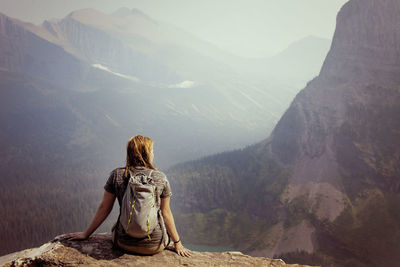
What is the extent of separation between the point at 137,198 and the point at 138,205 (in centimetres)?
18

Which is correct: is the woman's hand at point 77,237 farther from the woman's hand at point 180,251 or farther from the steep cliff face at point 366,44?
the steep cliff face at point 366,44

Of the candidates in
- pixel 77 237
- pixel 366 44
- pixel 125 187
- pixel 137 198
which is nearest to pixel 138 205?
pixel 137 198

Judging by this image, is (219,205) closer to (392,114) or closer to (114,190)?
(392,114)

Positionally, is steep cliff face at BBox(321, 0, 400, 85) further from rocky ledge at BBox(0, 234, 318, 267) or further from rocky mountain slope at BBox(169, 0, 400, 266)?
rocky ledge at BBox(0, 234, 318, 267)

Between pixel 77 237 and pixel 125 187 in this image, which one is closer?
pixel 125 187

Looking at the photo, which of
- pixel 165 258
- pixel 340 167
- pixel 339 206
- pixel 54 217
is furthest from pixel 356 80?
pixel 54 217

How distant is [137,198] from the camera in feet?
25.8

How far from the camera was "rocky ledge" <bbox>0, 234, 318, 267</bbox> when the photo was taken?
320 inches

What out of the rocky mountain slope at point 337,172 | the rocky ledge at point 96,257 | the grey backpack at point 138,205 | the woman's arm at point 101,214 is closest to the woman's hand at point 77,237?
the woman's arm at point 101,214

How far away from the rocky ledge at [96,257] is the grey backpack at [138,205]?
87cm

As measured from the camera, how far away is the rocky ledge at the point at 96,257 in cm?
813

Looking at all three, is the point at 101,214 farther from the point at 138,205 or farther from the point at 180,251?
the point at 180,251

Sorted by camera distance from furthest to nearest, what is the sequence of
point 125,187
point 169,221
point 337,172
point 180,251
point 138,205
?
point 337,172 → point 180,251 → point 169,221 → point 125,187 → point 138,205

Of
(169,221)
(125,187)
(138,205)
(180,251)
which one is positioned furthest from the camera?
(180,251)
